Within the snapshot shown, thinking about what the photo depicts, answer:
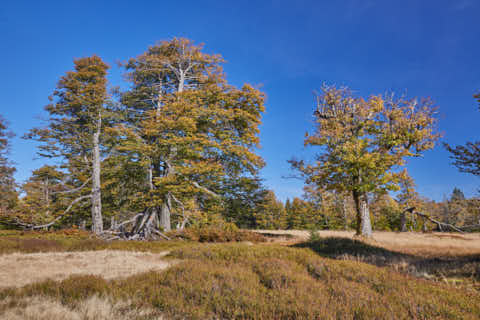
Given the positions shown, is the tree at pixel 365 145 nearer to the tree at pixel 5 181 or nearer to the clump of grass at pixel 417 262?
the clump of grass at pixel 417 262

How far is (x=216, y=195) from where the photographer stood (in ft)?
50.0

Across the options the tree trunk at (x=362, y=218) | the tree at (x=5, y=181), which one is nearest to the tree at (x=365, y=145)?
the tree trunk at (x=362, y=218)

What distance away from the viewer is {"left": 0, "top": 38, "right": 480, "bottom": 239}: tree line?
14.1 meters

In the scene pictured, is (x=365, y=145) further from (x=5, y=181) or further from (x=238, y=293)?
(x=5, y=181)

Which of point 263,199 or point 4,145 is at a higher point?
point 4,145

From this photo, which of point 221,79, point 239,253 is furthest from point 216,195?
point 221,79

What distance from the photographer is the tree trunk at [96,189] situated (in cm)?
1642

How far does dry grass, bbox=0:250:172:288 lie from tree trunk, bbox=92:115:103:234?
9.04 m

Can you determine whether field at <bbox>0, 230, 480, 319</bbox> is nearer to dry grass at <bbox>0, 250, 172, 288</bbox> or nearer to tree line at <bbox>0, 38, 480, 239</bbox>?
dry grass at <bbox>0, 250, 172, 288</bbox>

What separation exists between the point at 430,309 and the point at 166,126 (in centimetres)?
1410

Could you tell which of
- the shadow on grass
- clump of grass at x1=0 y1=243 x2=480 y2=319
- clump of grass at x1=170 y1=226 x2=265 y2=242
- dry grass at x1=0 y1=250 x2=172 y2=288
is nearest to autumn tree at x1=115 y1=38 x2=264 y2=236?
clump of grass at x1=170 y1=226 x2=265 y2=242

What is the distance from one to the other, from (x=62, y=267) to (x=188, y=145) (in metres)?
9.05

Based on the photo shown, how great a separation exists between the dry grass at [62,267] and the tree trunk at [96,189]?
9.04 metres

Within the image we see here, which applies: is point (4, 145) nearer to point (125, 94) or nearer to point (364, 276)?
point (125, 94)
